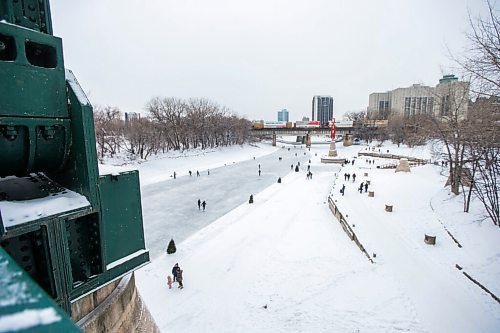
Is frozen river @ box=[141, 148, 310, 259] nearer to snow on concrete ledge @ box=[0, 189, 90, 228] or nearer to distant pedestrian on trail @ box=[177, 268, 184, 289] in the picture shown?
A: distant pedestrian on trail @ box=[177, 268, 184, 289]

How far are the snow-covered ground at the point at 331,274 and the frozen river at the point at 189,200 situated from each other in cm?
121

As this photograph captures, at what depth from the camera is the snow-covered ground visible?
338 inches

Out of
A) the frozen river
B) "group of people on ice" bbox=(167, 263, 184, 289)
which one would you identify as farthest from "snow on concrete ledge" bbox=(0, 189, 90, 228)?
the frozen river

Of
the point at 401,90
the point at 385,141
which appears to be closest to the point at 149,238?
the point at 385,141

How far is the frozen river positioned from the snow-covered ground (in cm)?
121

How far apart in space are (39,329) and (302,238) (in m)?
15.0

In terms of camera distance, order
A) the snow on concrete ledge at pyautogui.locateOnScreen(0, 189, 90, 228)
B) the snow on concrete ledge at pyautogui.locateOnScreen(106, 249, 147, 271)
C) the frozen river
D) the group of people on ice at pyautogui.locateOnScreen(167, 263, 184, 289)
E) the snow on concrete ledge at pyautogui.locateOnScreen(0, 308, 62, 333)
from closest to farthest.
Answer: the snow on concrete ledge at pyautogui.locateOnScreen(0, 308, 62, 333) → the snow on concrete ledge at pyautogui.locateOnScreen(0, 189, 90, 228) → the snow on concrete ledge at pyautogui.locateOnScreen(106, 249, 147, 271) → the group of people on ice at pyautogui.locateOnScreen(167, 263, 184, 289) → the frozen river

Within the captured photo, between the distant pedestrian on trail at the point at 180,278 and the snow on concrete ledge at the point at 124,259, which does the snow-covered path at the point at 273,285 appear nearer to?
the distant pedestrian on trail at the point at 180,278

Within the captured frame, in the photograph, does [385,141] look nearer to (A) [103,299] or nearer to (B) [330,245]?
(B) [330,245]

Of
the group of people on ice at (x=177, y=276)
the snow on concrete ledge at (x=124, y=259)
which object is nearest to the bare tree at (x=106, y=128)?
the group of people on ice at (x=177, y=276)

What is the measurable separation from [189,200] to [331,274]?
47.1 ft

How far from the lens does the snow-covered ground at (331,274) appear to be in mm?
8594

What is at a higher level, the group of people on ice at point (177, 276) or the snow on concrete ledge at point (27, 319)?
the snow on concrete ledge at point (27, 319)

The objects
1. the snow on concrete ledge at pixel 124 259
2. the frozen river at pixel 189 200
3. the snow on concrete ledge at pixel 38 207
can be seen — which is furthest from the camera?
the frozen river at pixel 189 200
